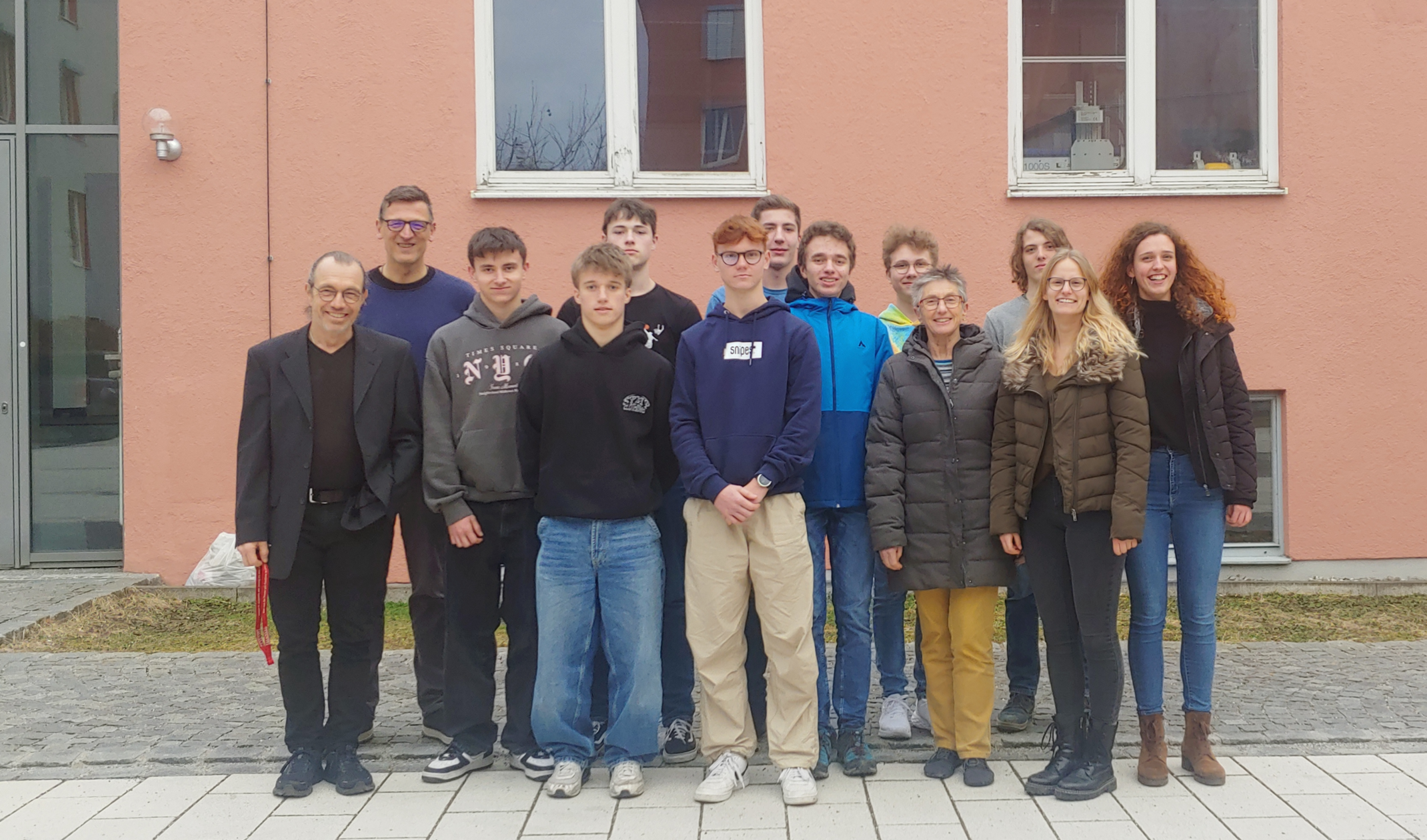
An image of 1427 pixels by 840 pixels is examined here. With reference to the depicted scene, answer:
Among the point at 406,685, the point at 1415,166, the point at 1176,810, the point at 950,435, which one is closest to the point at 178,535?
the point at 406,685

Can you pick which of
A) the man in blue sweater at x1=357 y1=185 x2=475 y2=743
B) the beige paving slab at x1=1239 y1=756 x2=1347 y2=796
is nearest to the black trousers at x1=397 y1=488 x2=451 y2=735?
the man in blue sweater at x1=357 y1=185 x2=475 y2=743

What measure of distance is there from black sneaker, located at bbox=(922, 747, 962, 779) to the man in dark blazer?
206 cm

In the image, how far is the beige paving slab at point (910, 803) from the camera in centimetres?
382

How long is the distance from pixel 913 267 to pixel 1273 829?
248 centimetres

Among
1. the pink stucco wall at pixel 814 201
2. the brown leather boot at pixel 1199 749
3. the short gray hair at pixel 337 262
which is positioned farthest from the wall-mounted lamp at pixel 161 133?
the brown leather boot at pixel 1199 749

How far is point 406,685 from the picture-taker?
220 inches

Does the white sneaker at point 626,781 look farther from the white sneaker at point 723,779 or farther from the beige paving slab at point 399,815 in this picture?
the beige paving slab at point 399,815

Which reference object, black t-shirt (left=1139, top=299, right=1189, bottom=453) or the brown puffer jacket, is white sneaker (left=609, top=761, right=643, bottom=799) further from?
black t-shirt (left=1139, top=299, right=1189, bottom=453)

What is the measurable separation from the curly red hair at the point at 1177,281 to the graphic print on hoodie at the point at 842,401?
0.89 metres

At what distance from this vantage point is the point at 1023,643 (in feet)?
15.8

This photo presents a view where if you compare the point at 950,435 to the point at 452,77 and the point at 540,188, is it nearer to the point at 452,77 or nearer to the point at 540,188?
the point at 540,188

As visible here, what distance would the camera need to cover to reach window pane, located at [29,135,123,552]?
7.96 metres

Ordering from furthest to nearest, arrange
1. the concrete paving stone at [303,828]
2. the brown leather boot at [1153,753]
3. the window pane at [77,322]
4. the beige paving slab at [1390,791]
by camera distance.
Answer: the window pane at [77,322] < the brown leather boot at [1153,753] < the beige paving slab at [1390,791] < the concrete paving stone at [303,828]

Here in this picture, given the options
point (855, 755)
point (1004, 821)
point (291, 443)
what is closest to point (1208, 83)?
point (855, 755)
